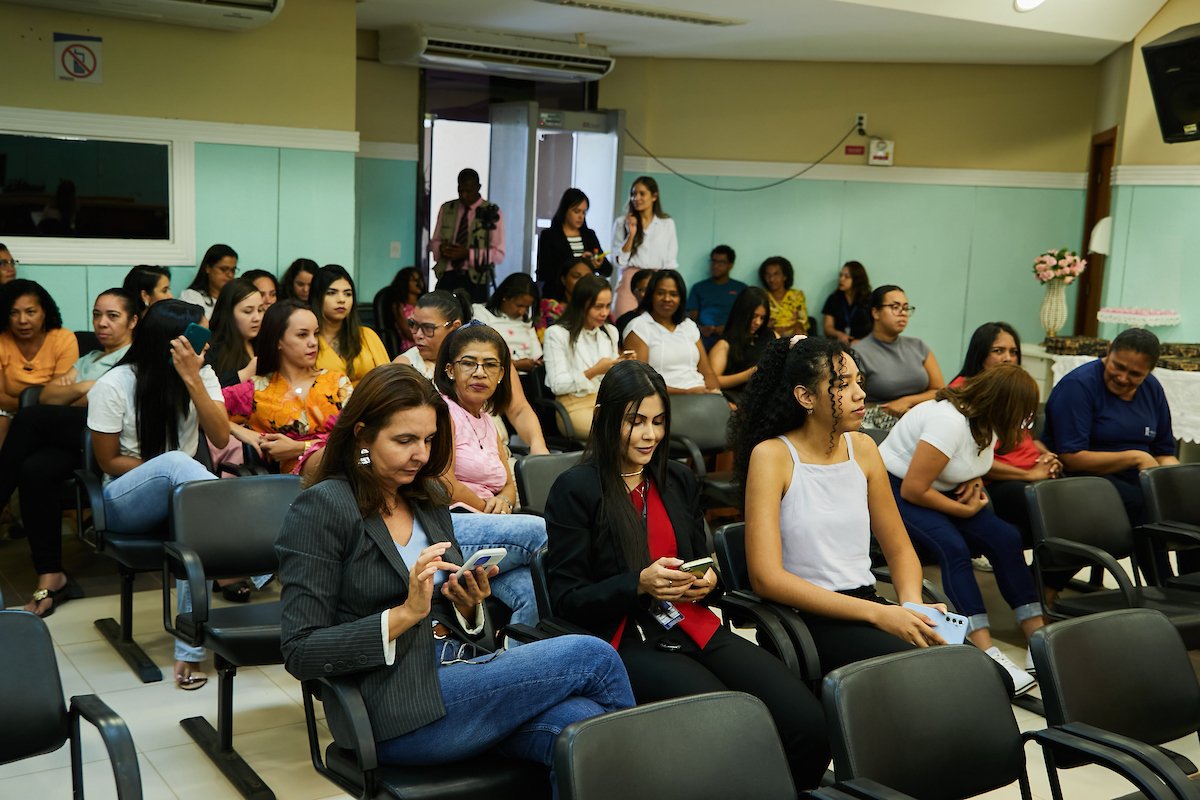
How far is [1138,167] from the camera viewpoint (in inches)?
319

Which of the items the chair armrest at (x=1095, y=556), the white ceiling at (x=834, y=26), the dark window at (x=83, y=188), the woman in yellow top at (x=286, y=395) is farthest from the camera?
the white ceiling at (x=834, y=26)

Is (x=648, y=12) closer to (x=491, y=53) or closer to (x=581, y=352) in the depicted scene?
(x=491, y=53)

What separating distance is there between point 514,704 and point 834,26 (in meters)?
6.38

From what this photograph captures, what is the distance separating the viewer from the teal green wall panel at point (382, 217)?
332 inches

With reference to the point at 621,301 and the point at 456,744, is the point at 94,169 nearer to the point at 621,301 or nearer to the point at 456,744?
the point at 621,301

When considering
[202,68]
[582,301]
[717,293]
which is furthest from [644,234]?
[202,68]

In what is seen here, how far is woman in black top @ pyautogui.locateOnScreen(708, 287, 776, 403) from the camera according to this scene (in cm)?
636

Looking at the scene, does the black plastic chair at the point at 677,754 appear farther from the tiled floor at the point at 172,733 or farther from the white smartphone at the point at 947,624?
the tiled floor at the point at 172,733

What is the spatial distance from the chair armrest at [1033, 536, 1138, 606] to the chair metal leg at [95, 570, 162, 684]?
10.0 feet

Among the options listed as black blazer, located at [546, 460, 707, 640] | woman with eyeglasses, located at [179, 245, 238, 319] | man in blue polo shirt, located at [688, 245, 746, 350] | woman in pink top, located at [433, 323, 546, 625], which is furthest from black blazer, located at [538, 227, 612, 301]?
black blazer, located at [546, 460, 707, 640]

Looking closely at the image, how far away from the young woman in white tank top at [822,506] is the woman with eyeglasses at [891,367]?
2.48m

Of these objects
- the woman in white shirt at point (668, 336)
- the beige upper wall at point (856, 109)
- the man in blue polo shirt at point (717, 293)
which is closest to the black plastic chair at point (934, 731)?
the woman in white shirt at point (668, 336)

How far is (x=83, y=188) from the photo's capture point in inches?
244

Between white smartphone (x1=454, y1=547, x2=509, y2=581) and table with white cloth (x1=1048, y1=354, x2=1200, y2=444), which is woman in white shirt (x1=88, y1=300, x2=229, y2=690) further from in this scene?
table with white cloth (x1=1048, y1=354, x2=1200, y2=444)
